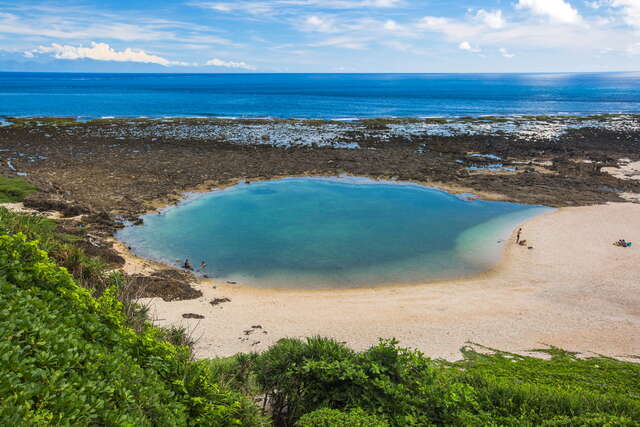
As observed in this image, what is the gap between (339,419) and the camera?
26.6 feet

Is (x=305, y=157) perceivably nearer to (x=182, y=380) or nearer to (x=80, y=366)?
(x=182, y=380)

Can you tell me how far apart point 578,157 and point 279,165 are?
38255 mm

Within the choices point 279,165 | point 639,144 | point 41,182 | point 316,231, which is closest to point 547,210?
point 316,231

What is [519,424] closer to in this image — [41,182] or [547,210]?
[547,210]

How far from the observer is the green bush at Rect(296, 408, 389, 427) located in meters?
7.96

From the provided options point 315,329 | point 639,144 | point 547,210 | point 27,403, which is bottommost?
point 315,329

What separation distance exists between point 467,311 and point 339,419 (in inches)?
512

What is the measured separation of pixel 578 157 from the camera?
50156 mm

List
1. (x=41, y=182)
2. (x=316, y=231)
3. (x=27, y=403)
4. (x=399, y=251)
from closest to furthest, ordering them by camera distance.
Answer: (x=27, y=403)
(x=399, y=251)
(x=316, y=231)
(x=41, y=182)

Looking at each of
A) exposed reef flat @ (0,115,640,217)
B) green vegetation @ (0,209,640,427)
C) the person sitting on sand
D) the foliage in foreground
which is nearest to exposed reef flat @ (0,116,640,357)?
exposed reef flat @ (0,115,640,217)

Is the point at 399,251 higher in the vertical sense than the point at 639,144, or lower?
lower

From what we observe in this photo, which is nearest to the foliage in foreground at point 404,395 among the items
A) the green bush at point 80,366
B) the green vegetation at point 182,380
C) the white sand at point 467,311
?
the green vegetation at point 182,380

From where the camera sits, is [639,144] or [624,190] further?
[639,144]

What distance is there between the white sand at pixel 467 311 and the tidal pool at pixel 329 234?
5.94 feet
